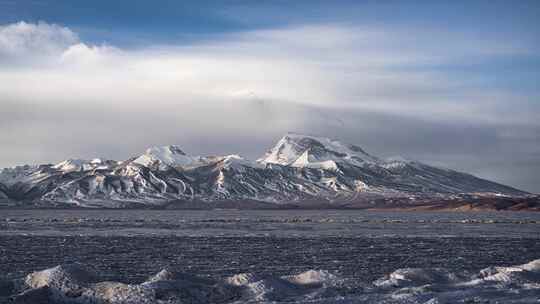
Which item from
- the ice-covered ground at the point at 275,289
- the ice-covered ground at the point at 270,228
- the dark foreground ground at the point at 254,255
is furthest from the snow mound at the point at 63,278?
the ice-covered ground at the point at 270,228

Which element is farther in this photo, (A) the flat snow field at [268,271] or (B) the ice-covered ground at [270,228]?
(B) the ice-covered ground at [270,228]

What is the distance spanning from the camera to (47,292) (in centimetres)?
2562

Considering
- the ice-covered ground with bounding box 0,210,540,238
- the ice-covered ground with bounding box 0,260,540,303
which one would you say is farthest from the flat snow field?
the ice-covered ground with bounding box 0,210,540,238

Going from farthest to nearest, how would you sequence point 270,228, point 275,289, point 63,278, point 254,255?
point 270,228, point 254,255, point 63,278, point 275,289

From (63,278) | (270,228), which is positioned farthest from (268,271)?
(270,228)

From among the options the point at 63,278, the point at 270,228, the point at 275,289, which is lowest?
the point at 270,228

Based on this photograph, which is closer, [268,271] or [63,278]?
[63,278]

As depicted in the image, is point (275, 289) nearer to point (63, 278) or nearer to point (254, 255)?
point (63, 278)

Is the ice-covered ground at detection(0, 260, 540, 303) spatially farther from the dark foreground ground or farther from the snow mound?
the dark foreground ground

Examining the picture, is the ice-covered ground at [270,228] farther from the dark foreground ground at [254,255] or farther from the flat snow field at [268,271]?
the flat snow field at [268,271]

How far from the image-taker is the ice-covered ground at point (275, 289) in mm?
25250

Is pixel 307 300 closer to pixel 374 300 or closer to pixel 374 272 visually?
pixel 374 300

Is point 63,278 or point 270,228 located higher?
point 63,278

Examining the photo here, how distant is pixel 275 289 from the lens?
26.8 meters
